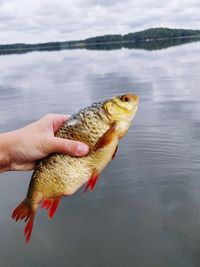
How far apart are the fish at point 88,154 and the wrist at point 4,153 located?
79cm

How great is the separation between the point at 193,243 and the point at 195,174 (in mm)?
2785

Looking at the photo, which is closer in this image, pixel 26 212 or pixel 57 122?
pixel 26 212

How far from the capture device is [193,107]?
15477 mm

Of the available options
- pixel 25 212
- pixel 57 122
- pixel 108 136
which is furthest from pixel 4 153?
pixel 108 136

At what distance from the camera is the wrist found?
3.50m

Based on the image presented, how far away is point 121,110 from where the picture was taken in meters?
2.66

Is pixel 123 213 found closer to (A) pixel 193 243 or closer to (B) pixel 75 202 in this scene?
(B) pixel 75 202

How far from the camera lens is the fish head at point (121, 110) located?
8.63ft

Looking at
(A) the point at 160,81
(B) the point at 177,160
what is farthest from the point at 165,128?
(A) the point at 160,81

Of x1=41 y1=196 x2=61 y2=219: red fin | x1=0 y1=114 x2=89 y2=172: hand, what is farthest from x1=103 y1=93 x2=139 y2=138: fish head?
x1=41 y1=196 x2=61 y2=219: red fin

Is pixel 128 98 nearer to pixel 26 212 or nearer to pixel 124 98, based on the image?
pixel 124 98

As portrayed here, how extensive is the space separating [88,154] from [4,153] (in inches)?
49.4

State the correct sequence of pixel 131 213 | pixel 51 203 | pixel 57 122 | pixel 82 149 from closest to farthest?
1. pixel 82 149
2. pixel 51 203
3. pixel 57 122
4. pixel 131 213

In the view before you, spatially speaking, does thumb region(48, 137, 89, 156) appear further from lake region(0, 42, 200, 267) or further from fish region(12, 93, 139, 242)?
lake region(0, 42, 200, 267)
